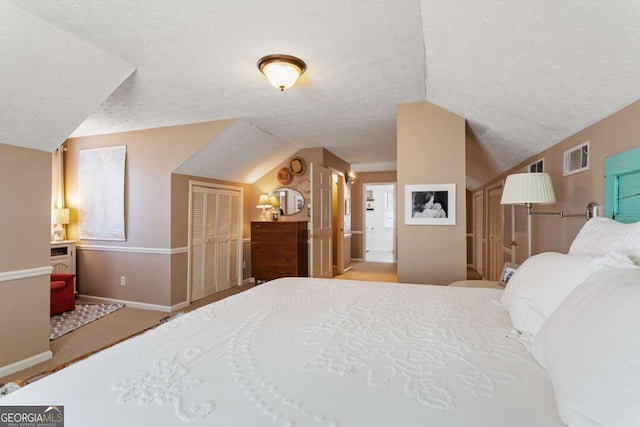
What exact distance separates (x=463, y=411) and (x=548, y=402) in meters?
0.23

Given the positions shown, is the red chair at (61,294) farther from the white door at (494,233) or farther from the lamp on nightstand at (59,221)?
the white door at (494,233)

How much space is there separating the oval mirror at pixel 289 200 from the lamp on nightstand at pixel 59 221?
122 inches

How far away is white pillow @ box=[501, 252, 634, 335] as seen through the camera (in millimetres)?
1013

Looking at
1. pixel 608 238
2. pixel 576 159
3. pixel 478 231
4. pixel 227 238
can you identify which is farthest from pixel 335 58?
pixel 478 231

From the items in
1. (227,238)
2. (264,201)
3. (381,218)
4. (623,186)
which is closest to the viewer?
(623,186)

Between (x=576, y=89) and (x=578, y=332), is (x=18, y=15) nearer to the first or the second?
(x=578, y=332)

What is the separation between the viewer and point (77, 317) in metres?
3.76

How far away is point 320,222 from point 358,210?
302 centimetres

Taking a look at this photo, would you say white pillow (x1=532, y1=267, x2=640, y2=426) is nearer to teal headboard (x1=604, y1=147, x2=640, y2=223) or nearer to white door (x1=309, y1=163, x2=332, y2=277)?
teal headboard (x1=604, y1=147, x2=640, y2=223)

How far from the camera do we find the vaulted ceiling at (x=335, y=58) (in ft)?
4.93

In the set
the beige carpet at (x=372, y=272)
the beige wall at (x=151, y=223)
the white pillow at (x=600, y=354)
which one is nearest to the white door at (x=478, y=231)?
the beige carpet at (x=372, y=272)

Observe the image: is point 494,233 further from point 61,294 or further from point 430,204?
point 61,294

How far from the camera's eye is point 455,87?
257cm

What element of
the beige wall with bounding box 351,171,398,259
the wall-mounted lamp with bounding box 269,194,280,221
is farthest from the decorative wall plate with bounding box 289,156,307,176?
the beige wall with bounding box 351,171,398,259
